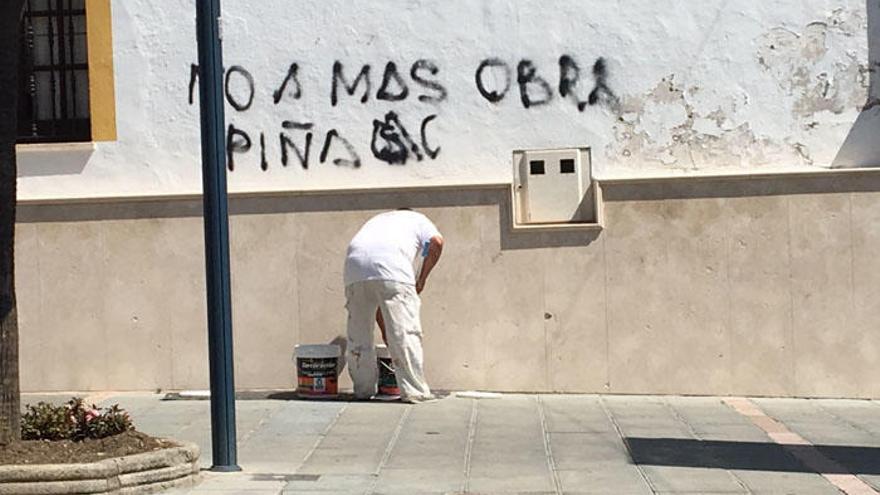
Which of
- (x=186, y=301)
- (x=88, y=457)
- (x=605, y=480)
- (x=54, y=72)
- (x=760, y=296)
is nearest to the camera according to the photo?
(x=88, y=457)

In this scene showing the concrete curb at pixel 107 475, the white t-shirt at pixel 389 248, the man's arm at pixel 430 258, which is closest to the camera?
the concrete curb at pixel 107 475

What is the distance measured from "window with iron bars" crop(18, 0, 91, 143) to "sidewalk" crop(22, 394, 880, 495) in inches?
100

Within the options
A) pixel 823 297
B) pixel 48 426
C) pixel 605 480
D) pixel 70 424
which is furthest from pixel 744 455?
pixel 48 426

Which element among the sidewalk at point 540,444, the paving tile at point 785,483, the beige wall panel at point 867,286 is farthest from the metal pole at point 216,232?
the beige wall panel at point 867,286

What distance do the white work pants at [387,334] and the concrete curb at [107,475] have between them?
3.66m

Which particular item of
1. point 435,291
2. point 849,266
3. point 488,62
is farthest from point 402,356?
point 849,266

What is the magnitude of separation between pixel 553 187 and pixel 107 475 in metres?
5.95

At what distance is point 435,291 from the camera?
1293 centimetres

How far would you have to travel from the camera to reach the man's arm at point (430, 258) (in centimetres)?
1228

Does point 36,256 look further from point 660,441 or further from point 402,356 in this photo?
point 660,441

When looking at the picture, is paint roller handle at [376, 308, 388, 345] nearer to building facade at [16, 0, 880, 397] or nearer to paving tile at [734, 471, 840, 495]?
building facade at [16, 0, 880, 397]

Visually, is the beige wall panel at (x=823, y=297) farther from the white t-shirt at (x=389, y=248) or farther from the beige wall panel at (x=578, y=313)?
the white t-shirt at (x=389, y=248)

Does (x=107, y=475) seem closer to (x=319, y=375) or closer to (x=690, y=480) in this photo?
(x=690, y=480)

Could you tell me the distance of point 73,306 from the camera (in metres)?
13.2
